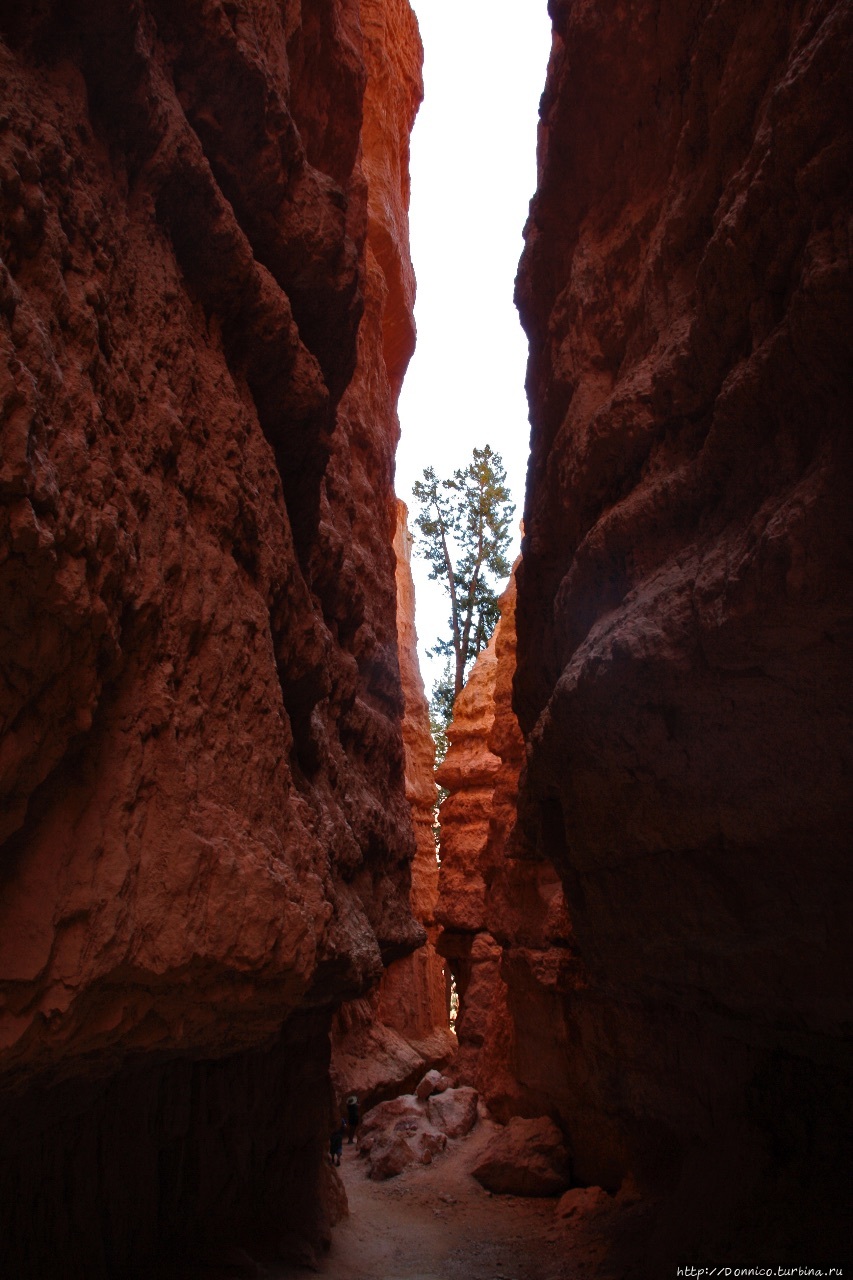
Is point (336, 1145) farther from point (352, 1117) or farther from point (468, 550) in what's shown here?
point (468, 550)

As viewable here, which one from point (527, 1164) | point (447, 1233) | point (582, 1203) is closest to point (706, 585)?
point (582, 1203)

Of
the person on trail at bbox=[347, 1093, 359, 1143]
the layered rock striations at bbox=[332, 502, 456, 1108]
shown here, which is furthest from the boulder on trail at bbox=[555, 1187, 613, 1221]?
the person on trail at bbox=[347, 1093, 359, 1143]

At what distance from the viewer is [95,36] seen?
Answer: 140 inches

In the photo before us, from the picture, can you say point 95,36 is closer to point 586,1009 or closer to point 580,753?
point 580,753

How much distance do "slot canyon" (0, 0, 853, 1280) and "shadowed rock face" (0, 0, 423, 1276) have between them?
21 millimetres

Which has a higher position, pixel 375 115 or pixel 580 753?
pixel 375 115

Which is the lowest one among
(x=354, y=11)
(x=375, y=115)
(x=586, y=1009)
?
(x=586, y=1009)

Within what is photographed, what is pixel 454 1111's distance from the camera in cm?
1146

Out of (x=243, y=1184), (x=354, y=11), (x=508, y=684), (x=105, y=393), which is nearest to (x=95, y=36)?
(x=105, y=393)

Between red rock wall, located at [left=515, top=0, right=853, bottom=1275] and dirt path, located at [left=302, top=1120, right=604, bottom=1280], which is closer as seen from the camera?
red rock wall, located at [left=515, top=0, right=853, bottom=1275]

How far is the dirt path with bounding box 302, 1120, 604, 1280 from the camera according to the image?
22.8ft

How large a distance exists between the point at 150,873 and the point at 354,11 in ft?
26.4

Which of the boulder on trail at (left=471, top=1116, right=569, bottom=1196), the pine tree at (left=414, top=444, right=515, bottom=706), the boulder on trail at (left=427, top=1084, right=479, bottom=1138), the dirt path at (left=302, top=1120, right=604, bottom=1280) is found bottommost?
the dirt path at (left=302, top=1120, right=604, bottom=1280)

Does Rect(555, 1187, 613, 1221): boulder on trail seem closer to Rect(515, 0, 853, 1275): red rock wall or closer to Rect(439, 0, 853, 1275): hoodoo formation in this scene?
Rect(439, 0, 853, 1275): hoodoo formation
